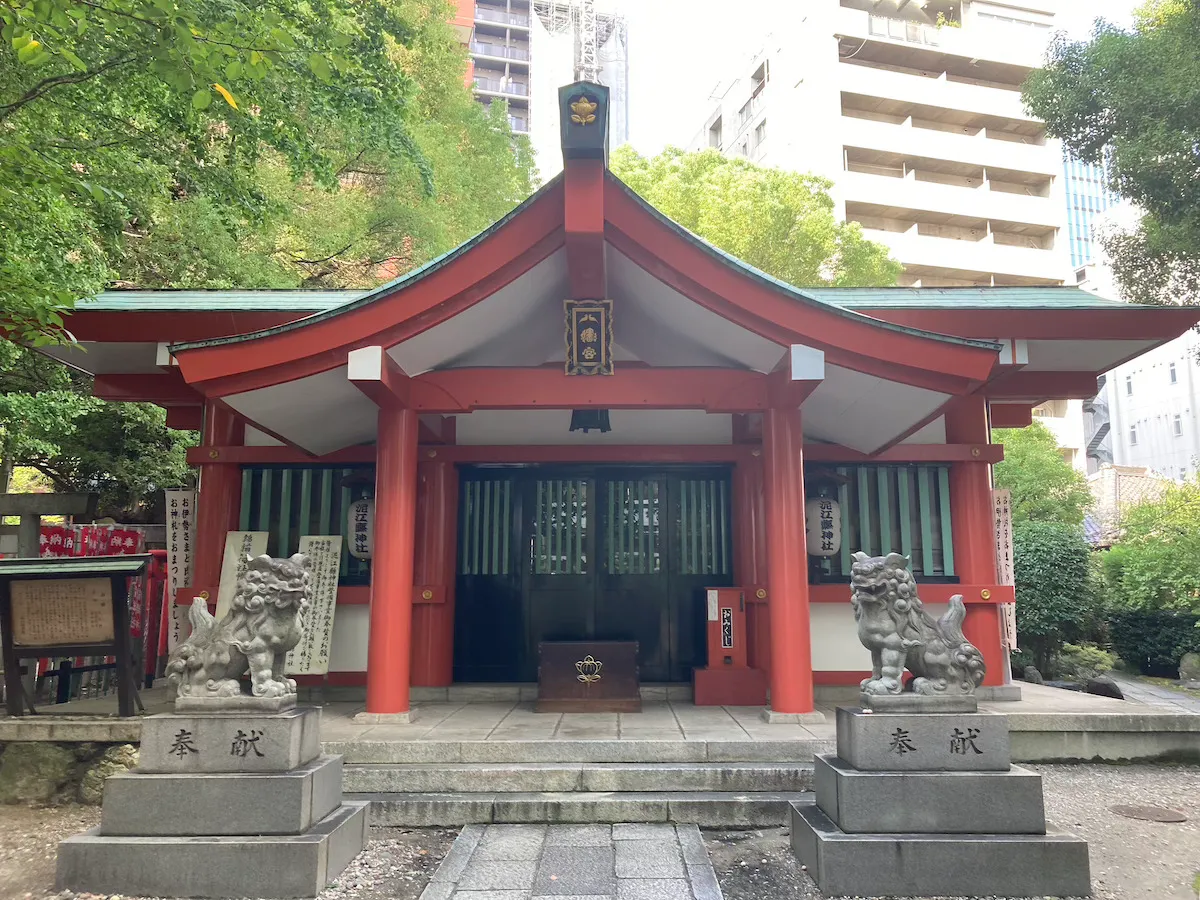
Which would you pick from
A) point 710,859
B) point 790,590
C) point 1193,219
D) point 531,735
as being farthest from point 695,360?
point 1193,219

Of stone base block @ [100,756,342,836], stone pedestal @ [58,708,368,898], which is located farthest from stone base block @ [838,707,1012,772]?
stone base block @ [100,756,342,836]

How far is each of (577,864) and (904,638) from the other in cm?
251

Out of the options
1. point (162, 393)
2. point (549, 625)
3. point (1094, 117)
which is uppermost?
point (1094, 117)

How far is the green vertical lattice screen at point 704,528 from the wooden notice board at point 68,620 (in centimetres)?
550

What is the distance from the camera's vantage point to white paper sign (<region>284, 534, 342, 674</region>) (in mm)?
7863

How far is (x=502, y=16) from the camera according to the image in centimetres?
6512

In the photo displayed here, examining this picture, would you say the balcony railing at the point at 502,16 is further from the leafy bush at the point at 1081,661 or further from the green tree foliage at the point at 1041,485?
the leafy bush at the point at 1081,661

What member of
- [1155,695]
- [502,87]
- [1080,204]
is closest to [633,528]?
[1155,695]

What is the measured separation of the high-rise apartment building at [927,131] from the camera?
37.2 meters

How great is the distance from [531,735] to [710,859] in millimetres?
2042

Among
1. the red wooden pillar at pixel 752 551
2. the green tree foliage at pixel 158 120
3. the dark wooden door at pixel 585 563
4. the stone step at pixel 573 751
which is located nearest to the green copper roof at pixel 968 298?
the red wooden pillar at pixel 752 551

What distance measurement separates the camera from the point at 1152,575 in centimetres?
1583

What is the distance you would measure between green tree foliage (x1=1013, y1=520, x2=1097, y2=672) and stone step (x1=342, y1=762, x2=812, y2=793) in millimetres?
13242

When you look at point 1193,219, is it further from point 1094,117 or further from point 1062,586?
point 1062,586
